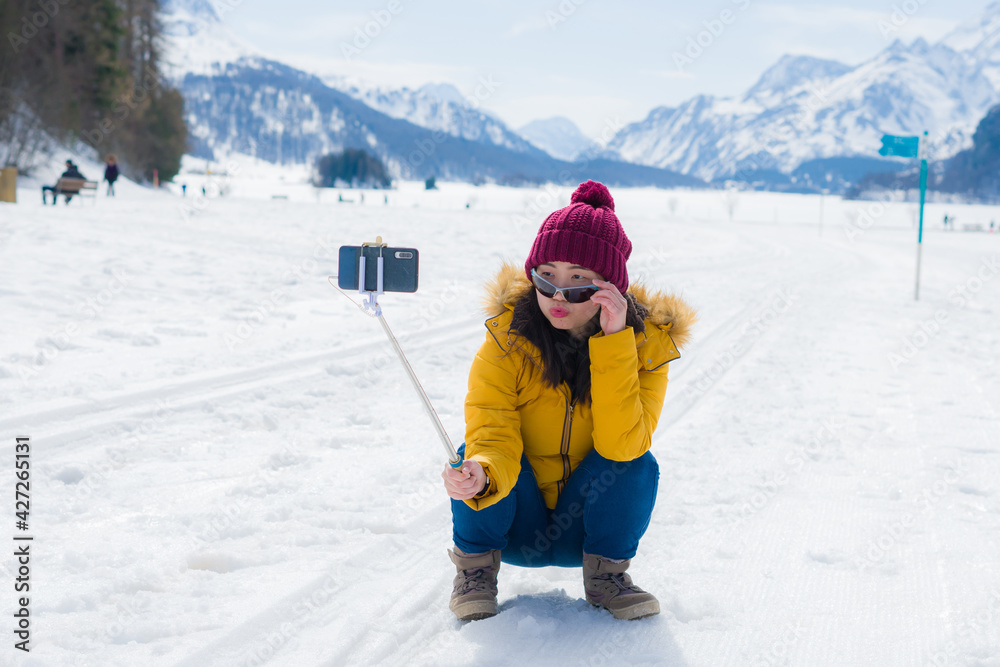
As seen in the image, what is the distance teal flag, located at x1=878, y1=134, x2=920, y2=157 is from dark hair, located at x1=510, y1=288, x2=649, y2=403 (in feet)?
27.0

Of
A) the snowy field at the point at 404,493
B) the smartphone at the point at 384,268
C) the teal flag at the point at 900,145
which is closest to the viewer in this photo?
the smartphone at the point at 384,268

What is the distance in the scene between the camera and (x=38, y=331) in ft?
18.1

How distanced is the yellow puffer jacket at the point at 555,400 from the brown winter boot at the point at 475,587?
0.27 metres

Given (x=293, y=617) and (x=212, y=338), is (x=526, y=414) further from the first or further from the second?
(x=212, y=338)

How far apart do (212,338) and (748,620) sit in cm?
487

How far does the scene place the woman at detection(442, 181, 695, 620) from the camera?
197 cm

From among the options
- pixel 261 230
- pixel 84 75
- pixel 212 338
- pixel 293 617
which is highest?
pixel 84 75

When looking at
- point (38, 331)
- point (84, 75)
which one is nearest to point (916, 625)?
point (38, 331)

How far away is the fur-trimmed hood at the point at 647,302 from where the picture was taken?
2.14 metres

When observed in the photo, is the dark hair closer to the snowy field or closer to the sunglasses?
the sunglasses

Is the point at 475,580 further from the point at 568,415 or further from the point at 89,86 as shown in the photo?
the point at 89,86

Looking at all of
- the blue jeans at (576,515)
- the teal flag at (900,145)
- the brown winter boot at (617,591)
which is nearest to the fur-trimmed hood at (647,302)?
the blue jeans at (576,515)

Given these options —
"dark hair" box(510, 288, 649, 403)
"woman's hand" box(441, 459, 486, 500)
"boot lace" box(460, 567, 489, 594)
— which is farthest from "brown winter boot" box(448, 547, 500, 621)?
"dark hair" box(510, 288, 649, 403)

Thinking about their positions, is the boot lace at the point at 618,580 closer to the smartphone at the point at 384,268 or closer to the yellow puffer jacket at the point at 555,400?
the yellow puffer jacket at the point at 555,400
